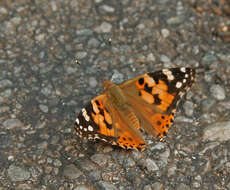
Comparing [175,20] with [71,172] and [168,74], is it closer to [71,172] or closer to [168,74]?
[168,74]

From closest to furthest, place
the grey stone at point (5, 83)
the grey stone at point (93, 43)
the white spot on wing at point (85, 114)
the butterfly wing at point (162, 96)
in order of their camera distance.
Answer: the white spot on wing at point (85, 114) < the butterfly wing at point (162, 96) < the grey stone at point (5, 83) < the grey stone at point (93, 43)

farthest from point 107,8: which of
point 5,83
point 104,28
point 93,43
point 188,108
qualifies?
point 188,108

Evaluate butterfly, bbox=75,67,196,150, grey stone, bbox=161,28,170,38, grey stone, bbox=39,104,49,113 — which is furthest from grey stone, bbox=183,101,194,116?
grey stone, bbox=39,104,49,113

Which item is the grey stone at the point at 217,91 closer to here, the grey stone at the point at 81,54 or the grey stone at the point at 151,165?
the grey stone at the point at 151,165

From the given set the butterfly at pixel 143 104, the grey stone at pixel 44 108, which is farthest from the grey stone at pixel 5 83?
the butterfly at pixel 143 104

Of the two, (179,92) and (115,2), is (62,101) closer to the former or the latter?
(179,92)

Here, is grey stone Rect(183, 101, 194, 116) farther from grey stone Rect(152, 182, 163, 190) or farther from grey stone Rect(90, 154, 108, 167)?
grey stone Rect(90, 154, 108, 167)
